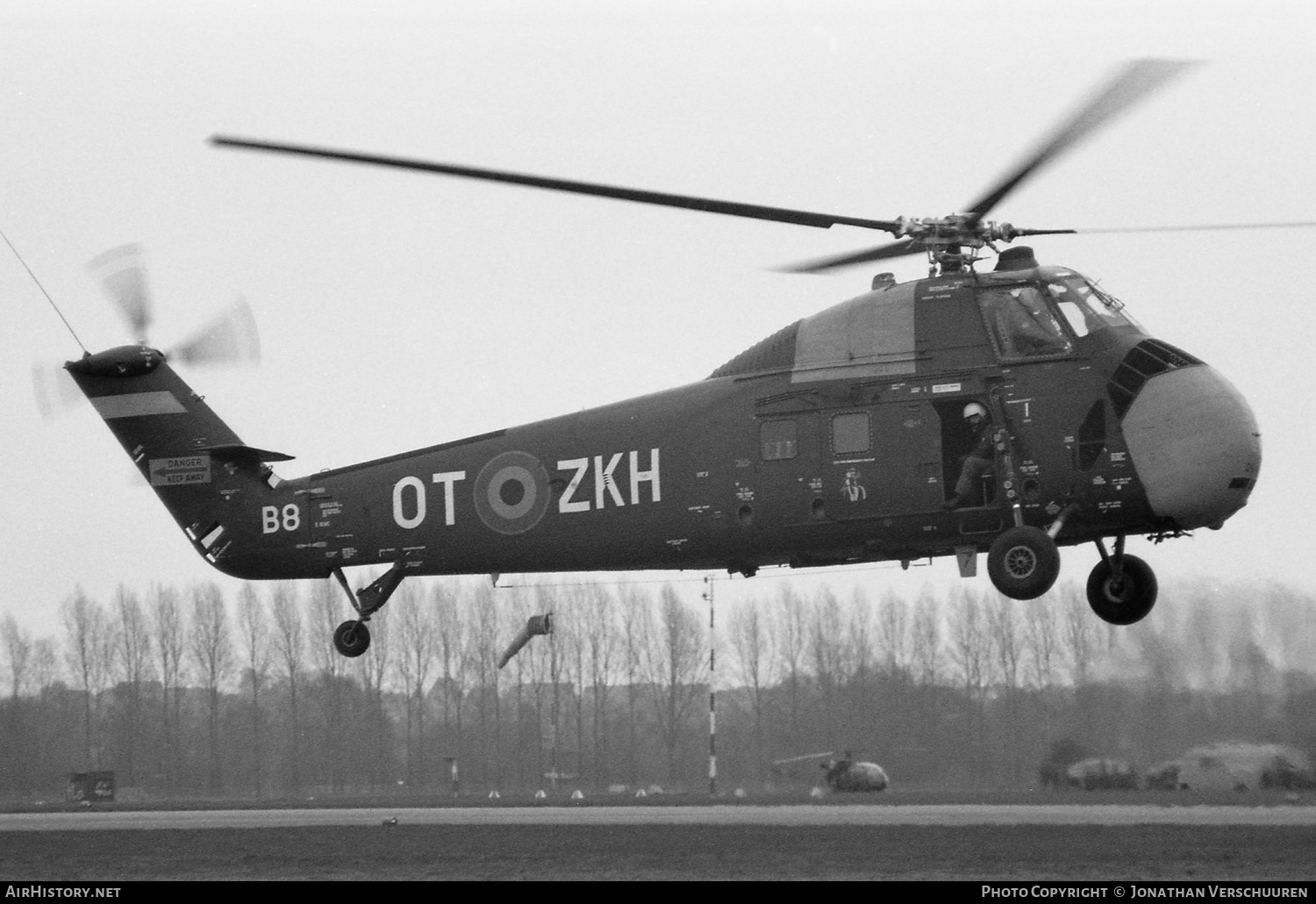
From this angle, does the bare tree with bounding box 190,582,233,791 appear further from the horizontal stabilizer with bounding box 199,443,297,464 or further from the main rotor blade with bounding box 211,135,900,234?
the main rotor blade with bounding box 211,135,900,234

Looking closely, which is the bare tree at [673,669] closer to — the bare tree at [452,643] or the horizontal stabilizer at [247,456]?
the bare tree at [452,643]

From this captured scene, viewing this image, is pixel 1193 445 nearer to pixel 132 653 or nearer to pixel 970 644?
pixel 970 644

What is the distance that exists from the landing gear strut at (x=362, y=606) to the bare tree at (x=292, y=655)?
18307 mm

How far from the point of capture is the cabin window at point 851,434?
16.5 m

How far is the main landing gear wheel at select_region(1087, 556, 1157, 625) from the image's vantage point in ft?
54.3

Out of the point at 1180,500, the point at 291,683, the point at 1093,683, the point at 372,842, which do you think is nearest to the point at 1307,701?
the point at 1093,683

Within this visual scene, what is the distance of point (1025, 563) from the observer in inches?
607

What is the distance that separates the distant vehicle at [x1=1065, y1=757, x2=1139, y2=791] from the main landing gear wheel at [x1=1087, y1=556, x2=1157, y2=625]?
8.85 m

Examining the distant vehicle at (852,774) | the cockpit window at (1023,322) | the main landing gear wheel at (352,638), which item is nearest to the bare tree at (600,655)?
the distant vehicle at (852,774)

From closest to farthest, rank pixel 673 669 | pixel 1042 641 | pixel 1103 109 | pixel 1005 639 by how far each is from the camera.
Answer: pixel 1103 109 → pixel 1042 641 → pixel 1005 639 → pixel 673 669

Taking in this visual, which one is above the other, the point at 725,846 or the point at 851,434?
the point at 851,434

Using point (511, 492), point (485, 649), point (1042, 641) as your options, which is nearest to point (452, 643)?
point (485, 649)

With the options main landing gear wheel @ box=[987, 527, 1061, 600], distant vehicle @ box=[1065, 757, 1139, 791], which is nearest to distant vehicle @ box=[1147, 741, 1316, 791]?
distant vehicle @ box=[1065, 757, 1139, 791]

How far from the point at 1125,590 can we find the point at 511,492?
6378mm
